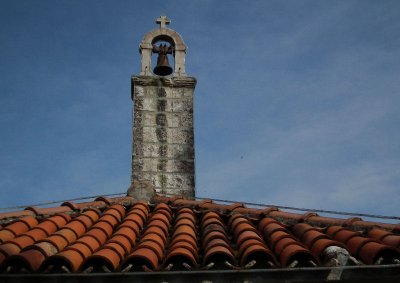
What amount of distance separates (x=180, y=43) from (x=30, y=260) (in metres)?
5.52

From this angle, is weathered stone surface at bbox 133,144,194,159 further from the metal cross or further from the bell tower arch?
the metal cross

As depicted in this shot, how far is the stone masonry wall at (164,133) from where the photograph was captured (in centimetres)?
777

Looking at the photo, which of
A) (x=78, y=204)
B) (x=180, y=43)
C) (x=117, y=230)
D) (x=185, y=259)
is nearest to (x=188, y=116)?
(x=180, y=43)

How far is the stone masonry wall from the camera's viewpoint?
25.5 feet

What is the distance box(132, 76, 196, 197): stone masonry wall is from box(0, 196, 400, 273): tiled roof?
0.87 meters

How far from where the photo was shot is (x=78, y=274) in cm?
418

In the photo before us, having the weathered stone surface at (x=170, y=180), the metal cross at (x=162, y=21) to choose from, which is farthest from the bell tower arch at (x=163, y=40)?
the weathered stone surface at (x=170, y=180)

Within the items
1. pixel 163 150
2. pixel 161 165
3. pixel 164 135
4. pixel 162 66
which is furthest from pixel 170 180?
pixel 162 66

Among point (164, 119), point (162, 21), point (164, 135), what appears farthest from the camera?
point (162, 21)

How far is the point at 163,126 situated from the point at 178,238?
129 inches

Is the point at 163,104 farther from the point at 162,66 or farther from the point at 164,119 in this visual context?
the point at 162,66

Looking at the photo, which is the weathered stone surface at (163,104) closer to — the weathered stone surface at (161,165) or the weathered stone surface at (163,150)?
the weathered stone surface at (163,150)

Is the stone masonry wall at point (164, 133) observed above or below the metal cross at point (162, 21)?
below

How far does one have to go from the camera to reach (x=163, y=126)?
8.14 metres
